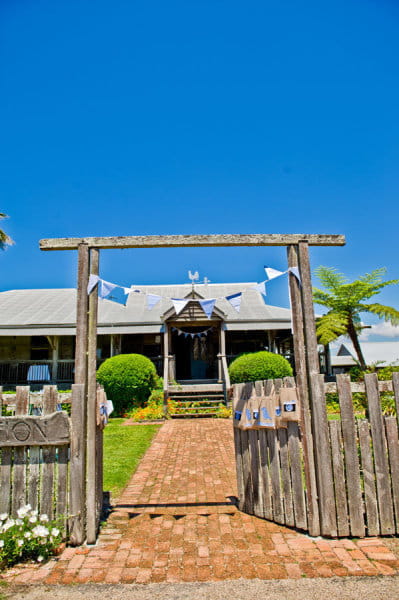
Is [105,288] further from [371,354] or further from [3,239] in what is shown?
[371,354]

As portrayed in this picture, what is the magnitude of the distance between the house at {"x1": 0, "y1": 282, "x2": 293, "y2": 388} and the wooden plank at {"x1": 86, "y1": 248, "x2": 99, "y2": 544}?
10.9 m

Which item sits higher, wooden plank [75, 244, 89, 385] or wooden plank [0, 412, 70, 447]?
wooden plank [75, 244, 89, 385]

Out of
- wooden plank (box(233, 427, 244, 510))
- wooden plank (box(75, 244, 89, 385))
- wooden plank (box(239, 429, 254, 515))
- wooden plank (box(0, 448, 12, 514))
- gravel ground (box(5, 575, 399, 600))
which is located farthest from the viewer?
wooden plank (box(233, 427, 244, 510))

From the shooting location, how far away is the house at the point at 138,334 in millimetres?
16484

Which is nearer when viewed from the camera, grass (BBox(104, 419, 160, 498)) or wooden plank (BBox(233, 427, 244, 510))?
wooden plank (BBox(233, 427, 244, 510))

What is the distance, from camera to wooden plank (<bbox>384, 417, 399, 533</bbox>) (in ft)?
12.7

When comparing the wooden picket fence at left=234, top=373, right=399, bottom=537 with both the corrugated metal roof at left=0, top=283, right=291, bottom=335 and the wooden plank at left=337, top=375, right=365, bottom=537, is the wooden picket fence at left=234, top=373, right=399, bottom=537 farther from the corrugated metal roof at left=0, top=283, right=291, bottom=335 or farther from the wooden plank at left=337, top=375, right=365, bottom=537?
the corrugated metal roof at left=0, top=283, right=291, bottom=335

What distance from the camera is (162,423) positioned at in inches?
488

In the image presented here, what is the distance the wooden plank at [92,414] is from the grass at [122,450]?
5.02ft

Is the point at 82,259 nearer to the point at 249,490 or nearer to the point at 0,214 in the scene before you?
the point at 249,490

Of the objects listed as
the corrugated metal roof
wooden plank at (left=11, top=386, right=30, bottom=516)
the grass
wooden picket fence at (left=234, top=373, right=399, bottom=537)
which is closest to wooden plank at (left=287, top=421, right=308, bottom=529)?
wooden picket fence at (left=234, top=373, right=399, bottom=537)

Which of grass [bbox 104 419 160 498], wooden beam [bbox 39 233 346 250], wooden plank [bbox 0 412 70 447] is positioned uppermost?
wooden beam [bbox 39 233 346 250]

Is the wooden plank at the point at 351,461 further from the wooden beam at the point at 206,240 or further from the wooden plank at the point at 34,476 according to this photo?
the wooden plank at the point at 34,476

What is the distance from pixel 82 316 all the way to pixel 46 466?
160 centimetres
